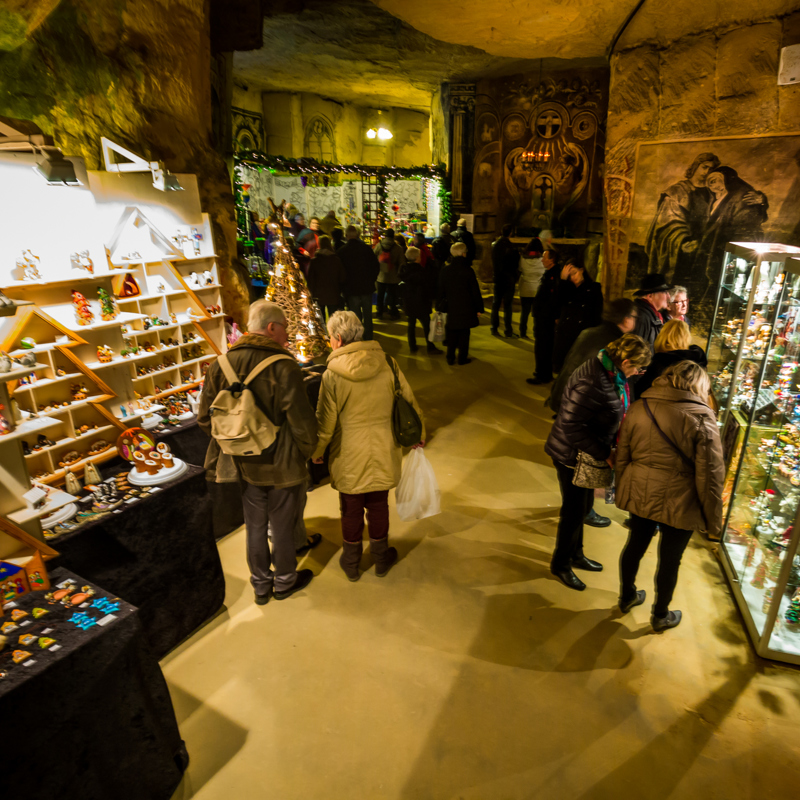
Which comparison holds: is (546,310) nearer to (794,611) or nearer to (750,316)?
(750,316)

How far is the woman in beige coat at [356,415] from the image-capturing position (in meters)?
3.16

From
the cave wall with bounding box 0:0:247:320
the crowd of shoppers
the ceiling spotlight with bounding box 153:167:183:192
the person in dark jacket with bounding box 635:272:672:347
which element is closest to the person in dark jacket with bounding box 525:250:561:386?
the person in dark jacket with bounding box 635:272:672:347

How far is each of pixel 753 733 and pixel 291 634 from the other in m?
2.45

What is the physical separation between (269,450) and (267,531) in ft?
2.07

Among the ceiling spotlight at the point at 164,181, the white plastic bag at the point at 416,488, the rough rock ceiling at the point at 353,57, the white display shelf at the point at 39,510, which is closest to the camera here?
the white display shelf at the point at 39,510

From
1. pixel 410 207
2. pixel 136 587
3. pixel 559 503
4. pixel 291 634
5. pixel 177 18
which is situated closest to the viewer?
pixel 136 587

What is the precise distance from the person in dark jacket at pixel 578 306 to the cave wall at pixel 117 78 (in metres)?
4.11

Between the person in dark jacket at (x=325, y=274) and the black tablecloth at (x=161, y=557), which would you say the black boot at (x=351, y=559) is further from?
the person in dark jacket at (x=325, y=274)

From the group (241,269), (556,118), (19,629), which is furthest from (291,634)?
(556,118)

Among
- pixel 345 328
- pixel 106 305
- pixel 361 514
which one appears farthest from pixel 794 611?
pixel 106 305

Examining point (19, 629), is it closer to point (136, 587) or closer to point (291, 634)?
point (136, 587)

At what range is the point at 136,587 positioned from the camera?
2.84 meters

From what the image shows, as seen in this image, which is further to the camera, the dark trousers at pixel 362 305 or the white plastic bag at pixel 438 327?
the dark trousers at pixel 362 305

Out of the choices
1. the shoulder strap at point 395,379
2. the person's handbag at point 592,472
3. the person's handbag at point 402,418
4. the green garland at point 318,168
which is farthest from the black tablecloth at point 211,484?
the green garland at point 318,168
